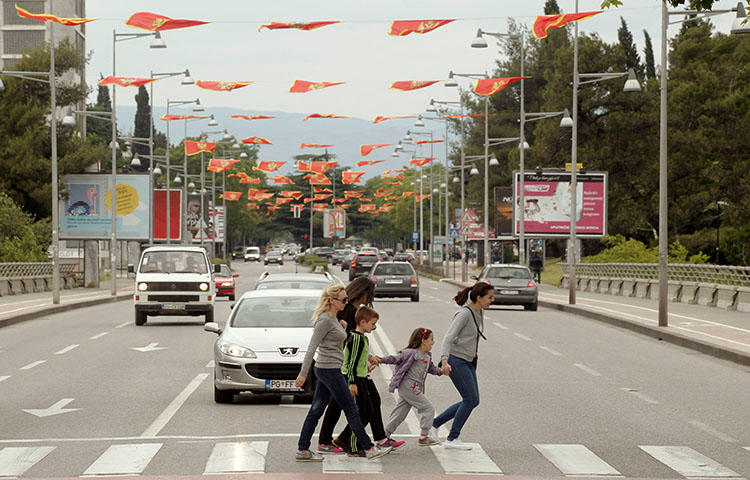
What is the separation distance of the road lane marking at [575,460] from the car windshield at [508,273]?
1092 inches

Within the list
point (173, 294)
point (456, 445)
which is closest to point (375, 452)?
point (456, 445)

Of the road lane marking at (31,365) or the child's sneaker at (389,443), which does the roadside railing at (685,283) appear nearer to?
the road lane marking at (31,365)

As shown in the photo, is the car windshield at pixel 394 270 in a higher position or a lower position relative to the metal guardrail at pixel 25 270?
higher

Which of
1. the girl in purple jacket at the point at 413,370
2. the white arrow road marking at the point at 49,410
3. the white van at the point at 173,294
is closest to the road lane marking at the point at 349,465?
the girl in purple jacket at the point at 413,370

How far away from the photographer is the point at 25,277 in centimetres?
5122

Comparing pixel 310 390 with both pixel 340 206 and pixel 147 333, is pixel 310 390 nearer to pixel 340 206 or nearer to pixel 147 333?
pixel 147 333

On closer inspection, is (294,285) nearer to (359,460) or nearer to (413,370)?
(413,370)

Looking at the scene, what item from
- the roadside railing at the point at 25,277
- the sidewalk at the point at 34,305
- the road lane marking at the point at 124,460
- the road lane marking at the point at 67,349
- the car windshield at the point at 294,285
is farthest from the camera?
the roadside railing at the point at 25,277

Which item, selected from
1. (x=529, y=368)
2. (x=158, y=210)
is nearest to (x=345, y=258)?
(x=158, y=210)

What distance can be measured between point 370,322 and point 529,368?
969cm

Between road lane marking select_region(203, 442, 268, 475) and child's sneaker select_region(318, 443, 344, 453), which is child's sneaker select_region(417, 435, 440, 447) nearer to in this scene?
child's sneaker select_region(318, 443, 344, 453)

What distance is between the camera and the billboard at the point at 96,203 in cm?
6122

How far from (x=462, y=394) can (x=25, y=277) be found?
42619 mm

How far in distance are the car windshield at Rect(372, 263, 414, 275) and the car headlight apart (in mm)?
29728
